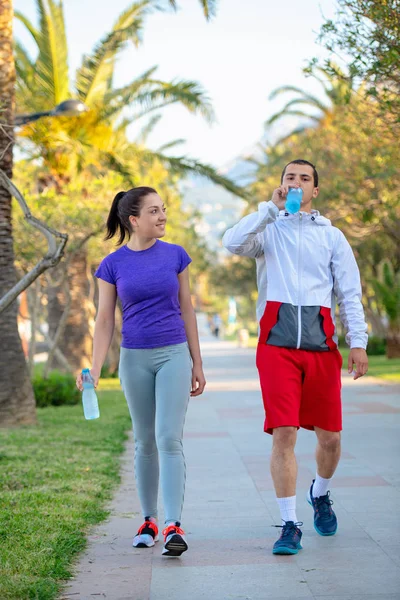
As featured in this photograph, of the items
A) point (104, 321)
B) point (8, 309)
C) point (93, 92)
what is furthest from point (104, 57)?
point (104, 321)

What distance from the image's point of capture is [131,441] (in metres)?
12.3

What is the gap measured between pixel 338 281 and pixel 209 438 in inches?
251

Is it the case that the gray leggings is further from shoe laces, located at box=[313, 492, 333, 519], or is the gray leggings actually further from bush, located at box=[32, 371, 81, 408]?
bush, located at box=[32, 371, 81, 408]

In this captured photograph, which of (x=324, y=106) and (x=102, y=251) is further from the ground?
(x=324, y=106)

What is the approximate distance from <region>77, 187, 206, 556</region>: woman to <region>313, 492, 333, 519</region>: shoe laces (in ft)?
2.86

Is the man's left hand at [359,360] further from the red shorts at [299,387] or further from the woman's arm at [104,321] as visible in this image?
the woman's arm at [104,321]

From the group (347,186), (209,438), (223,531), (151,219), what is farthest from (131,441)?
(347,186)

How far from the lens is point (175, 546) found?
5.55m

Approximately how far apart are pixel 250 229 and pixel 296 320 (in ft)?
1.77

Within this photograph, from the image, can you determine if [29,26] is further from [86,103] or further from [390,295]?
[390,295]

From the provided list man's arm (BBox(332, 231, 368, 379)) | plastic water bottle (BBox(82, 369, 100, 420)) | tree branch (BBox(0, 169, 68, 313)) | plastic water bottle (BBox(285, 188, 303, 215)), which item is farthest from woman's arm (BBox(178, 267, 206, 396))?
tree branch (BBox(0, 169, 68, 313))

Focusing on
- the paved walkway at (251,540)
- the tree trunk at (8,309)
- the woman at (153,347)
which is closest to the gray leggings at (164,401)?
the woman at (153,347)

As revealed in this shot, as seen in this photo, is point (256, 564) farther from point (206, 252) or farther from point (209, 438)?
point (206, 252)

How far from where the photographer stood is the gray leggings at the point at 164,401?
570cm
